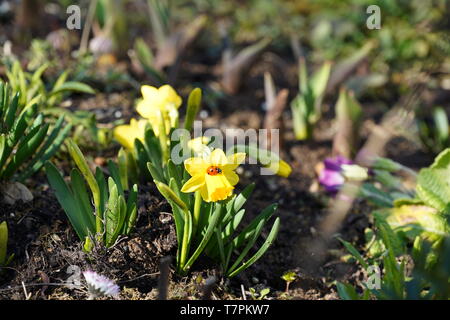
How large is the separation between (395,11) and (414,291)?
8.32 feet

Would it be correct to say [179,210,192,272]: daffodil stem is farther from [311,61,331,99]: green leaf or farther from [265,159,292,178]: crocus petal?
[311,61,331,99]: green leaf

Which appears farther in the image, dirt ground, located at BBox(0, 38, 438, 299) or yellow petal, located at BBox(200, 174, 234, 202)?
dirt ground, located at BBox(0, 38, 438, 299)

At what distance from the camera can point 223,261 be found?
1660 millimetres

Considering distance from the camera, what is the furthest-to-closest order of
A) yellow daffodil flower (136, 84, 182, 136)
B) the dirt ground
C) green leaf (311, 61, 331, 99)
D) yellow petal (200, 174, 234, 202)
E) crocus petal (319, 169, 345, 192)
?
green leaf (311, 61, 331, 99) → crocus petal (319, 169, 345, 192) → yellow daffodil flower (136, 84, 182, 136) → the dirt ground → yellow petal (200, 174, 234, 202)

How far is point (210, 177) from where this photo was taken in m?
A: 1.50

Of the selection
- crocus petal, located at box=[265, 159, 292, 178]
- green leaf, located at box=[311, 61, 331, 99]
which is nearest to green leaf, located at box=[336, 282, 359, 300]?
crocus petal, located at box=[265, 159, 292, 178]

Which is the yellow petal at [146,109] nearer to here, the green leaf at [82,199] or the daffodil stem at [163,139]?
the daffodil stem at [163,139]

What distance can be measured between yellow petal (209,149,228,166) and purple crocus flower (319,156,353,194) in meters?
0.87

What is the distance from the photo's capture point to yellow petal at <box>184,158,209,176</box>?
150 cm

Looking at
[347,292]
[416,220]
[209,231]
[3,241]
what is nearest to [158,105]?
[209,231]

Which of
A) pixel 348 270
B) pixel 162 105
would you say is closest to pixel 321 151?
pixel 348 270

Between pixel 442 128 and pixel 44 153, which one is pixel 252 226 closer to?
pixel 44 153

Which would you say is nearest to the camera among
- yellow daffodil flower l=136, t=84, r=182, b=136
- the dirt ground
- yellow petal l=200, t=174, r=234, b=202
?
yellow petal l=200, t=174, r=234, b=202

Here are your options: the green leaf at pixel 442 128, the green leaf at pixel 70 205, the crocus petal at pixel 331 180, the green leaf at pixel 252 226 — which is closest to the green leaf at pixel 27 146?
the green leaf at pixel 70 205
